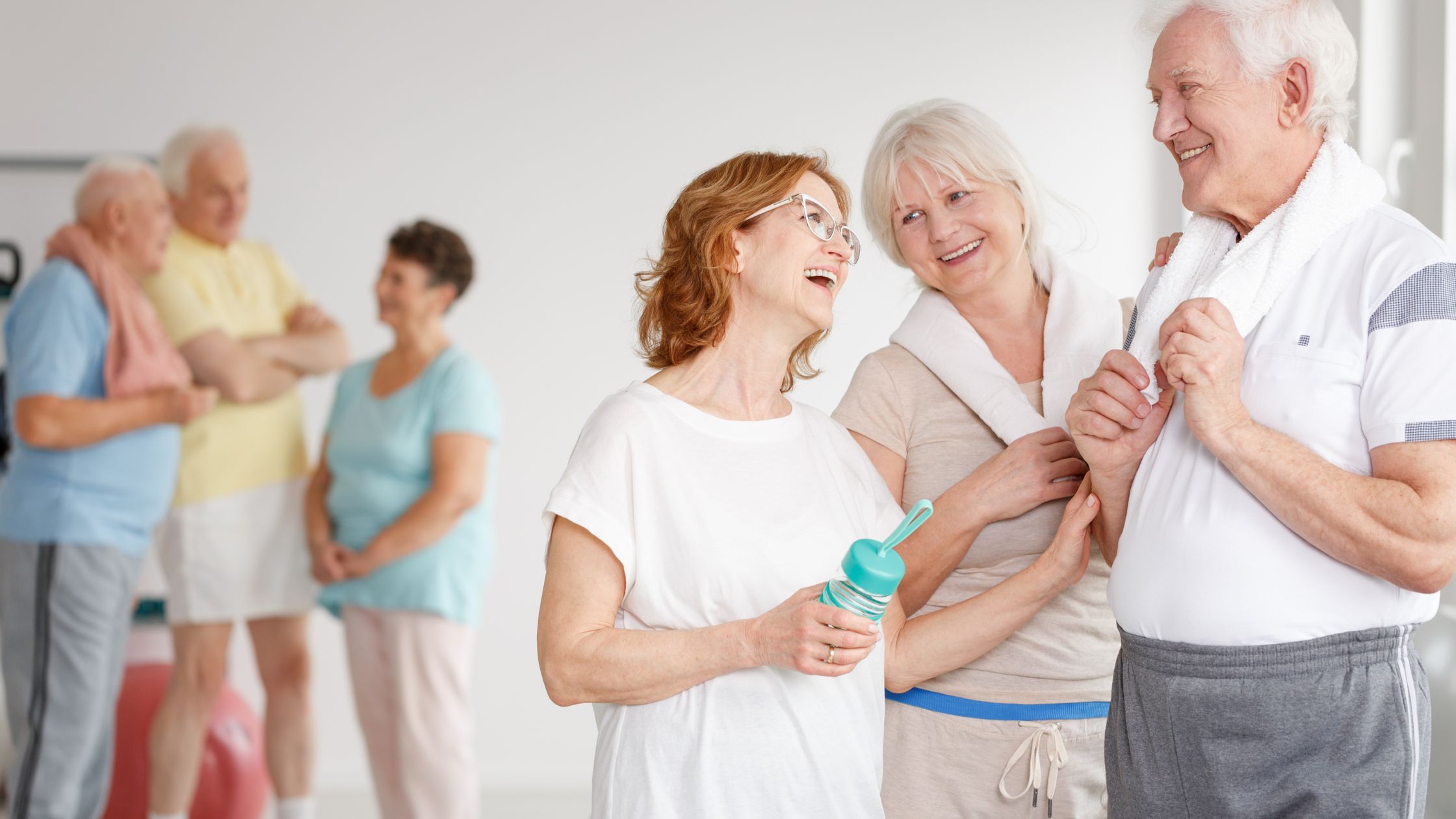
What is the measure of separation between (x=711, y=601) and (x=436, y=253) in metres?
2.72

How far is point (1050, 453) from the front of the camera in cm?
161

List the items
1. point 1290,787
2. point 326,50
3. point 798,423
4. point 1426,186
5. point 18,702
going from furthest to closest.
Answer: point 326,50
point 18,702
point 1426,186
point 798,423
point 1290,787

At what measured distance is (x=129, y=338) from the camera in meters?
3.35

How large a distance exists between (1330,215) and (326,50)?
133 inches

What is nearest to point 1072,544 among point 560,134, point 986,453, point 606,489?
point 986,453

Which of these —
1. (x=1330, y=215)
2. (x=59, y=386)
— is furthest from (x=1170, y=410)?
(x=59, y=386)

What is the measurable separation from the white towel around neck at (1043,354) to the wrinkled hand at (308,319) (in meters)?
2.48

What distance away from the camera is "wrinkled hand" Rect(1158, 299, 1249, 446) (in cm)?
118

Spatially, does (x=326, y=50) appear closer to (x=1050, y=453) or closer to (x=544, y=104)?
(x=544, y=104)

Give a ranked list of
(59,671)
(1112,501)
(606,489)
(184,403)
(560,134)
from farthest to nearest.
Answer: (560,134) < (184,403) < (59,671) < (1112,501) < (606,489)

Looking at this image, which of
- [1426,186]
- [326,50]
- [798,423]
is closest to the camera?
[798,423]

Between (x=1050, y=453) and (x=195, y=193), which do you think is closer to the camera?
(x=1050, y=453)

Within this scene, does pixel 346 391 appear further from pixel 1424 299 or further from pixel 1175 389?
pixel 1424 299

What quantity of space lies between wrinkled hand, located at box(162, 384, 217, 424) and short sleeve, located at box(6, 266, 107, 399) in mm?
209
